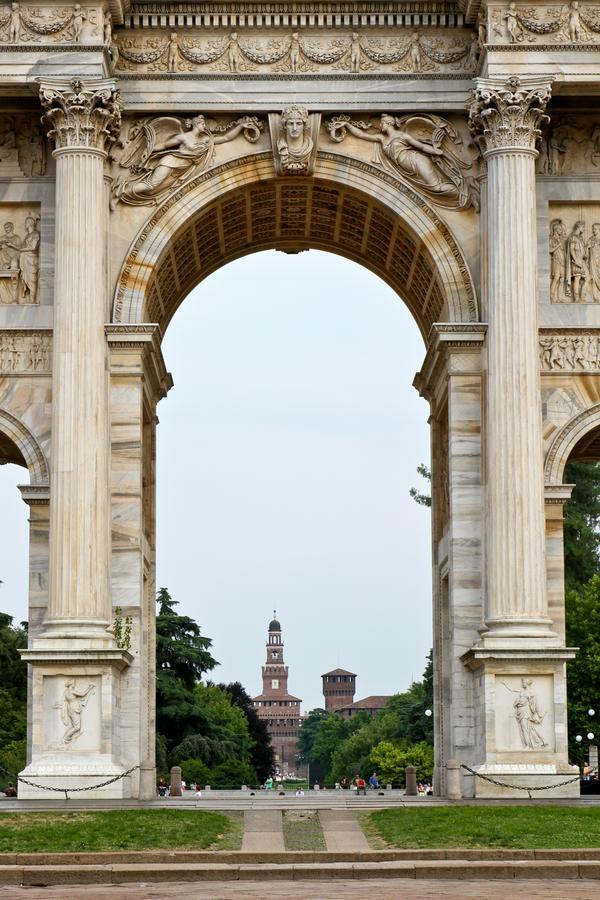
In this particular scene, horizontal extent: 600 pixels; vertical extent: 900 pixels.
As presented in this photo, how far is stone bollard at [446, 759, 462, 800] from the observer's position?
42688mm

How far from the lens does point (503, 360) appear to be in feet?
146

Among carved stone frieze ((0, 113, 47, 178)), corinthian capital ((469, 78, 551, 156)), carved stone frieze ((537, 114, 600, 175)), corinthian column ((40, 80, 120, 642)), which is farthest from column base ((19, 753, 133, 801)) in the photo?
carved stone frieze ((537, 114, 600, 175))

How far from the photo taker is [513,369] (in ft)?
145

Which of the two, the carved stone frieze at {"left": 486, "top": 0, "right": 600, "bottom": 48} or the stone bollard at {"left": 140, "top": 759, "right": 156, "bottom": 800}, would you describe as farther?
the stone bollard at {"left": 140, "top": 759, "right": 156, "bottom": 800}

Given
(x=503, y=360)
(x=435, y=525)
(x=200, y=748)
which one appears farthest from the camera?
(x=200, y=748)

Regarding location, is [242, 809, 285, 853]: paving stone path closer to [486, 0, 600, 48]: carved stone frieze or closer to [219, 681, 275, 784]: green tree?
[486, 0, 600, 48]: carved stone frieze

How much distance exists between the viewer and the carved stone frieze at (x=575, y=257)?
153ft

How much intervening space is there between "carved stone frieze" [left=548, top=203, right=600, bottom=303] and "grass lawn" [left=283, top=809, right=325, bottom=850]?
14.9m

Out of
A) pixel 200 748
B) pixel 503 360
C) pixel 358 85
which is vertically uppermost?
pixel 358 85

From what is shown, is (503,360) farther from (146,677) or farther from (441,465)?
(146,677)

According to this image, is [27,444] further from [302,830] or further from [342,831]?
[342,831]

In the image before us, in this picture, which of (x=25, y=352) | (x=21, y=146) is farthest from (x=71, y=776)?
(x=21, y=146)

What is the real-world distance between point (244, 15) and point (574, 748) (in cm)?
4721

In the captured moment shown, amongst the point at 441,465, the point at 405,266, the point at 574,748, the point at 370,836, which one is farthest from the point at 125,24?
the point at 574,748
